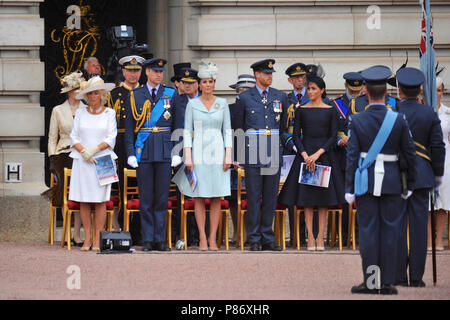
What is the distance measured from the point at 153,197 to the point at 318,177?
1804 mm

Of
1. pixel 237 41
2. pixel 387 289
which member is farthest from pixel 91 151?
pixel 387 289

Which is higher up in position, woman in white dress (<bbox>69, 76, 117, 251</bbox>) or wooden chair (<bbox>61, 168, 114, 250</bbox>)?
woman in white dress (<bbox>69, 76, 117, 251</bbox>)

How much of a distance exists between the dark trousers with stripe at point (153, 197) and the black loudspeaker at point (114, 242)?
1.48 feet

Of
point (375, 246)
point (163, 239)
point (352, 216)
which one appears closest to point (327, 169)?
point (352, 216)

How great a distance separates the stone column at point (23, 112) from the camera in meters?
15.6

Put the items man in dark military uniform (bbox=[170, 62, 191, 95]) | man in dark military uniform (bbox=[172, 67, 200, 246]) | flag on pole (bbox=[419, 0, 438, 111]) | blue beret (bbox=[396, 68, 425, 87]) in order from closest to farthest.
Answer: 1. blue beret (bbox=[396, 68, 425, 87])
2. flag on pole (bbox=[419, 0, 438, 111])
3. man in dark military uniform (bbox=[172, 67, 200, 246])
4. man in dark military uniform (bbox=[170, 62, 191, 95])

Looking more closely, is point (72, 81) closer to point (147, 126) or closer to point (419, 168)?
point (147, 126)

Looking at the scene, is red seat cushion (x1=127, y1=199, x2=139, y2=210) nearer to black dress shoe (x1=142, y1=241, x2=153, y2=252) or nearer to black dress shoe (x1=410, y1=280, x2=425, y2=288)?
black dress shoe (x1=142, y1=241, x2=153, y2=252)

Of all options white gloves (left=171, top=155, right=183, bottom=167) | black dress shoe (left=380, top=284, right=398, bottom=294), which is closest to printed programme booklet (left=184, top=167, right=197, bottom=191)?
white gloves (left=171, top=155, right=183, bottom=167)

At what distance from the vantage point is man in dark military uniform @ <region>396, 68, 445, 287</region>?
1114 centimetres

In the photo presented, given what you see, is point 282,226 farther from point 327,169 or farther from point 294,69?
point 294,69

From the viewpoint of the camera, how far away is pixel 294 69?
15234 millimetres

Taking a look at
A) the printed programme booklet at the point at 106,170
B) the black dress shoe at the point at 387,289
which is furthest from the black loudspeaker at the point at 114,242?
the black dress shoe at the point at 387,289

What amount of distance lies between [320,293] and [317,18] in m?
6.76
